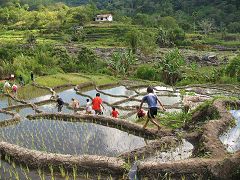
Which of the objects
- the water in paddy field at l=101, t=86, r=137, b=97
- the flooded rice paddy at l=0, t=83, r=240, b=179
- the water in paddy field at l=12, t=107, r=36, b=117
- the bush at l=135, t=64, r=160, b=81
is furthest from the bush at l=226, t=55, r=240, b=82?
the water in paddy field at l=12, t=107, r=36, b=117

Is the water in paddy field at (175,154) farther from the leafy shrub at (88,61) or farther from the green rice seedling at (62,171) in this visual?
the leafy shrub at (88,61)

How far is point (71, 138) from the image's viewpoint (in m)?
13.2

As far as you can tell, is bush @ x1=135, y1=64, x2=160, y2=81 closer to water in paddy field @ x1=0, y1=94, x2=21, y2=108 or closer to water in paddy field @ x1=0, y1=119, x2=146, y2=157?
water in paddy field @ x1=0, y1=94, x2=21, y2=108

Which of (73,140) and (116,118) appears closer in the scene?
(73,140)

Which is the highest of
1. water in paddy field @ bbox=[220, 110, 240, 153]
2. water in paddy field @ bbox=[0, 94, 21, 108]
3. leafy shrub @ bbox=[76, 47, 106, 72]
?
water in paddy field @ bbox=[220, 110, 240, 153]

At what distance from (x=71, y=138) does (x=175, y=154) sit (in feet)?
14.4

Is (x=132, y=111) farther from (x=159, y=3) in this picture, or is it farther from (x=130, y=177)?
(x=159, y=3)

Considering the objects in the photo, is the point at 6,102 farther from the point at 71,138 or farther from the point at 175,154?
the point at 175,154

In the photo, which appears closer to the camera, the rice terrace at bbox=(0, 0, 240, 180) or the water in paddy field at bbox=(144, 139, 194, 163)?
the rice terrace at bbox=(0, 0, 240, 180)

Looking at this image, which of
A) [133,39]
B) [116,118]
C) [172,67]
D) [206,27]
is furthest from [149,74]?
[206,27]

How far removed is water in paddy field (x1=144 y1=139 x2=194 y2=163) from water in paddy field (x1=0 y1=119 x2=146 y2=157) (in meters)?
1.20

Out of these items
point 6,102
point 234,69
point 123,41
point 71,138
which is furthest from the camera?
point 123,41

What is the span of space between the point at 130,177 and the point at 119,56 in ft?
116

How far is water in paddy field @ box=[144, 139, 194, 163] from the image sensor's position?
10.1 m
